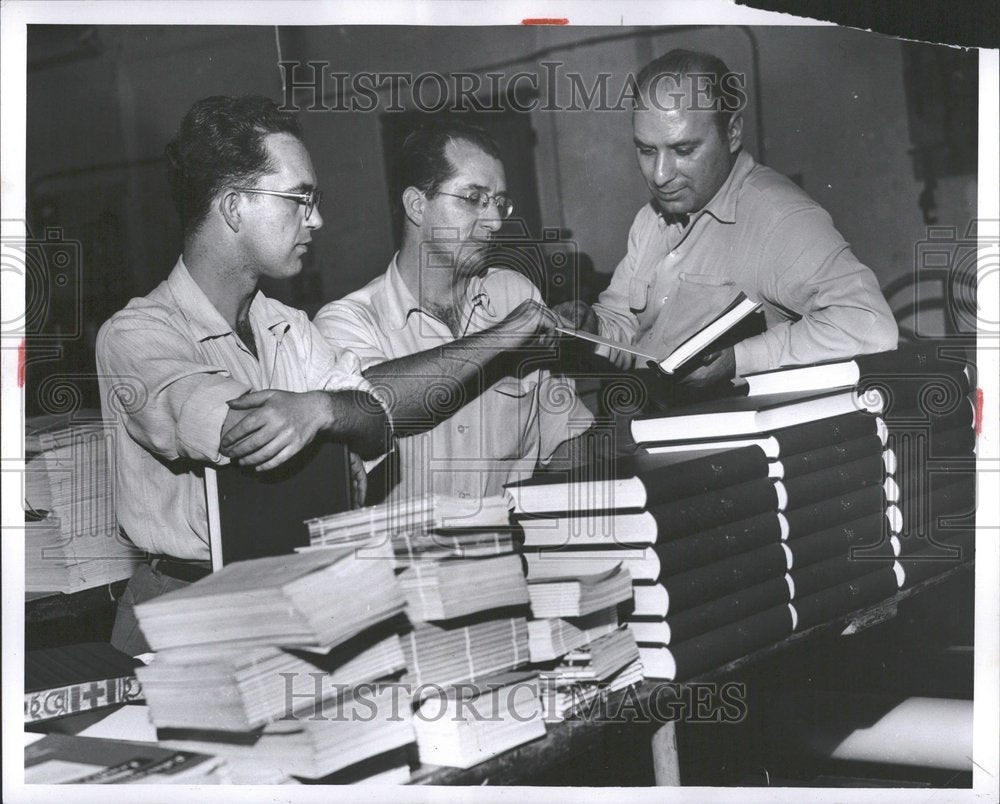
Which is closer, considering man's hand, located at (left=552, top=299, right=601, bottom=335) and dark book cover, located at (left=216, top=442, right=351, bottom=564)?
dark book cover, located at (left=216, top=442, right=351, bottom=564)

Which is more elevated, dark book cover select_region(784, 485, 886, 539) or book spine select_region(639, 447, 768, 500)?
book spine select_region(639, 447, 768, 500)

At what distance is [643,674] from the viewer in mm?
2498

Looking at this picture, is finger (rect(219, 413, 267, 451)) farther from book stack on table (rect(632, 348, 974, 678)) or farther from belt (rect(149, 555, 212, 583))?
book stack on table (rect(632, 348, 974, 678))

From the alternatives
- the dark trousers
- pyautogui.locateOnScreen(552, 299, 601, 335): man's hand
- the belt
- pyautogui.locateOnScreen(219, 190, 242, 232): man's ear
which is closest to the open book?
pyautogui.locateOnScreen(552, 299, 601, 335): man's hand

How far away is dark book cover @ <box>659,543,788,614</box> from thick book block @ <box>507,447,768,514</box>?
0.61 feet

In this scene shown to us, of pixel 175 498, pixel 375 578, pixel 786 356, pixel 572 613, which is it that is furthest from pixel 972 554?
pixel 175 498

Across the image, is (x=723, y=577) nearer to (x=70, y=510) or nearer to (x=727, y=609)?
(x=727, y=609)

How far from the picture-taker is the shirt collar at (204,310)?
104 inches

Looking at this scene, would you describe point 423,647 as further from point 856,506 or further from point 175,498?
point 856,506

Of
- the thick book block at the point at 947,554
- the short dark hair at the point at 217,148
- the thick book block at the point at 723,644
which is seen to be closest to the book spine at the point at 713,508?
the thick book block at the point at 723,644

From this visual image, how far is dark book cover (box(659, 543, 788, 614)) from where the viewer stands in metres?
2.46

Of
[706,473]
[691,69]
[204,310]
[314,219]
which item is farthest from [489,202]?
[706,473]

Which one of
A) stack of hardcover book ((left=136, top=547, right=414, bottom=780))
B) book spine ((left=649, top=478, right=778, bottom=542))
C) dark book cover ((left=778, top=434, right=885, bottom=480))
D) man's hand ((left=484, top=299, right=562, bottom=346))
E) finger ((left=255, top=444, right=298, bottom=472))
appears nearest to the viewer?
stack of hardcover book ((left=136, top=547, right=414, bottom=780))

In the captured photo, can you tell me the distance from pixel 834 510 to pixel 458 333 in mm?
1077
